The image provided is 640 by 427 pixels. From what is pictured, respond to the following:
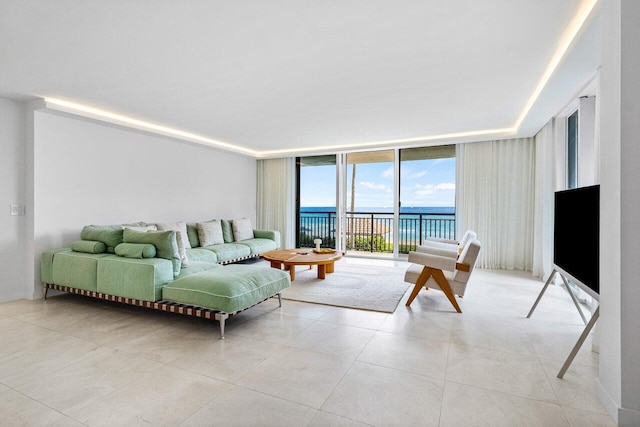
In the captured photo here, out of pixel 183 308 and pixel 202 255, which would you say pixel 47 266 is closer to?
pixel 202 255

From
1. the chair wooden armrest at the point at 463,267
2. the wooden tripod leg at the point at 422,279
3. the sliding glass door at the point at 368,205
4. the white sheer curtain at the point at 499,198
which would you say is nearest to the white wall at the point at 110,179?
the sliding glass door at the point at 368,205

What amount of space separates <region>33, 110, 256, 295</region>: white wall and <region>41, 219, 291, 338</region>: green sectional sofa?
437mm

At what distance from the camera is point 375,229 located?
7.48m

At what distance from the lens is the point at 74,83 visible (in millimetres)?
3285

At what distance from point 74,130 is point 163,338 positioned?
130 inches

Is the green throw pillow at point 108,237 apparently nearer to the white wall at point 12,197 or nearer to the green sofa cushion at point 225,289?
the white wall at point 12,197

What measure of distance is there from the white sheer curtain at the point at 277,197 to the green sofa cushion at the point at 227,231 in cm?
150

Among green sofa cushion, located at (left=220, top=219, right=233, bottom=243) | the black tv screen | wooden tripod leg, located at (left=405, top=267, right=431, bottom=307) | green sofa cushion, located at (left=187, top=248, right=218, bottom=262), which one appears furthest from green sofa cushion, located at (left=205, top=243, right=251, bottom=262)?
the black tv screen

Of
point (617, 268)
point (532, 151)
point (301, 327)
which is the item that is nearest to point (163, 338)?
point (301, 327)

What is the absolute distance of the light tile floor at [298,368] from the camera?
1733mm

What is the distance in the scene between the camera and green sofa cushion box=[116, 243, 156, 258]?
3271mm

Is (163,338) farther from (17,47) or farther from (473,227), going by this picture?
(473,227)

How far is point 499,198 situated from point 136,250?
5.78 m

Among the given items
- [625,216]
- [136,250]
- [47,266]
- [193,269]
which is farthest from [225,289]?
[625,216]
